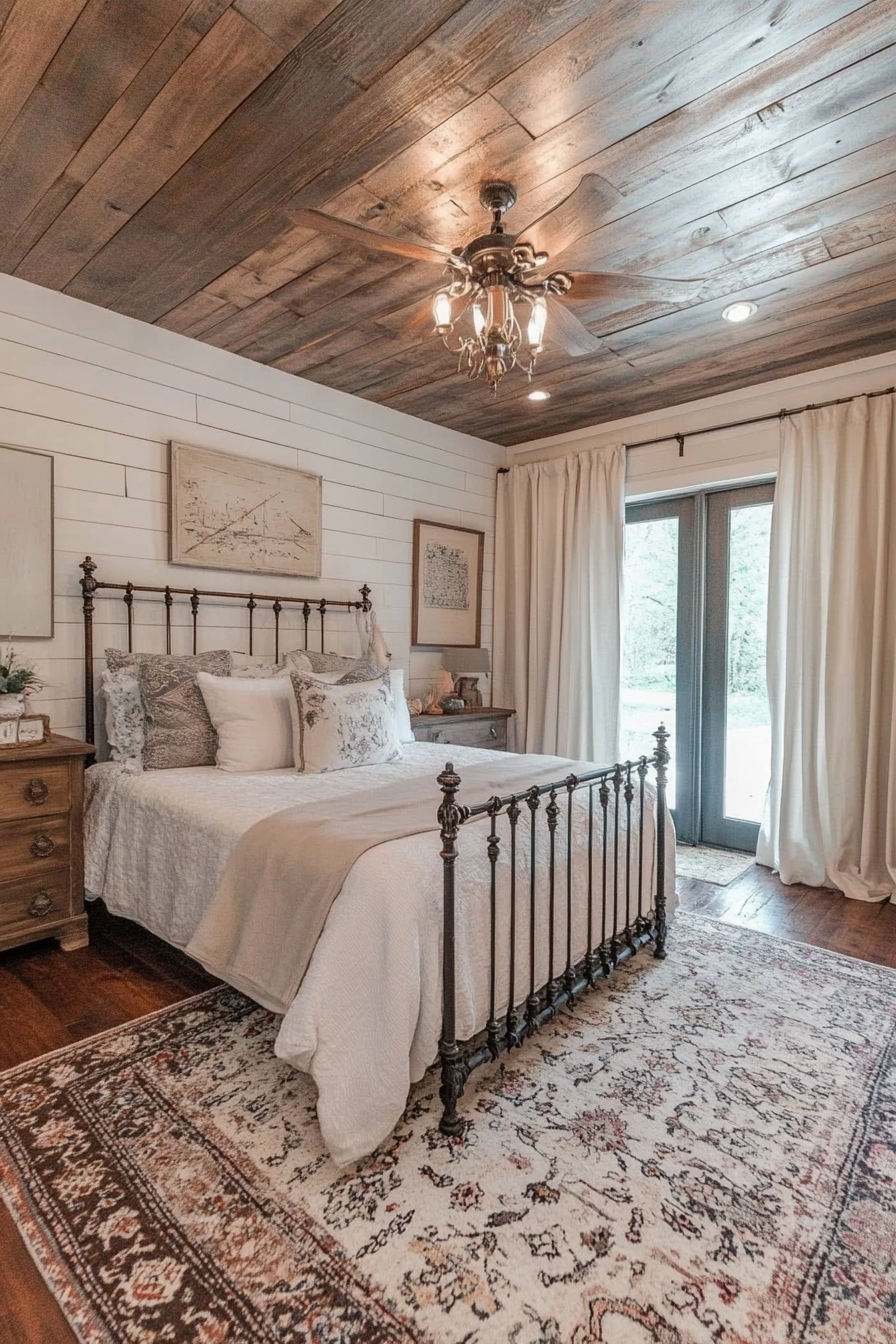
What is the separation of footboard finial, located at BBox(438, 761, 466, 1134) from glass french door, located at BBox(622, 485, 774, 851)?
2.90m

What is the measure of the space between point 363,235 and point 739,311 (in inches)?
75.9

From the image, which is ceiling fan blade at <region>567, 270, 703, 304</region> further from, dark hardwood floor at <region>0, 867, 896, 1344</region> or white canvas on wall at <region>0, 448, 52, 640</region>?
dark hardwood floor at <region>0, 867, 896, 1344</region>

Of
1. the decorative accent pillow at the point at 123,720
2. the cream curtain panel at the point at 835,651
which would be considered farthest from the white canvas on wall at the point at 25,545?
the cream curtain panel at the point at 835,651

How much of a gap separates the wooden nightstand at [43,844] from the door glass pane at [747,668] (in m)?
3.52

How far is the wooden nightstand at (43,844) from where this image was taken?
2566 millimetres

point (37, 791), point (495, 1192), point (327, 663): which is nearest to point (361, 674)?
point (327, 663)

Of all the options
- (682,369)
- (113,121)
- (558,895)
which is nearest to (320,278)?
(113,121)

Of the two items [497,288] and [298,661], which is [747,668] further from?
[497,288]

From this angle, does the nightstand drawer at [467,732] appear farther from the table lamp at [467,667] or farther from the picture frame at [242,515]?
the picture frame at [242,515]

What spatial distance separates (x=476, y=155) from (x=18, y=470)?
2152 mm

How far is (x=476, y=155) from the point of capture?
2076mm

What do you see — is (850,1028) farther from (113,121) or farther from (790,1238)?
(113,121)

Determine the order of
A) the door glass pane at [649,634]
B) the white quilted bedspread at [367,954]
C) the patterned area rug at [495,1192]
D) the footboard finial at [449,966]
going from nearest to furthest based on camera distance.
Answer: the patterned area rug at [495,1192] < the white quilted bedspread at [367,954] < the footboard finial at [449,966] < the door glass pane at [649,634]

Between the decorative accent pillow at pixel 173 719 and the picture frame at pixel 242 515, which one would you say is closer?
the decorative accent pillow at pixel 173 719
